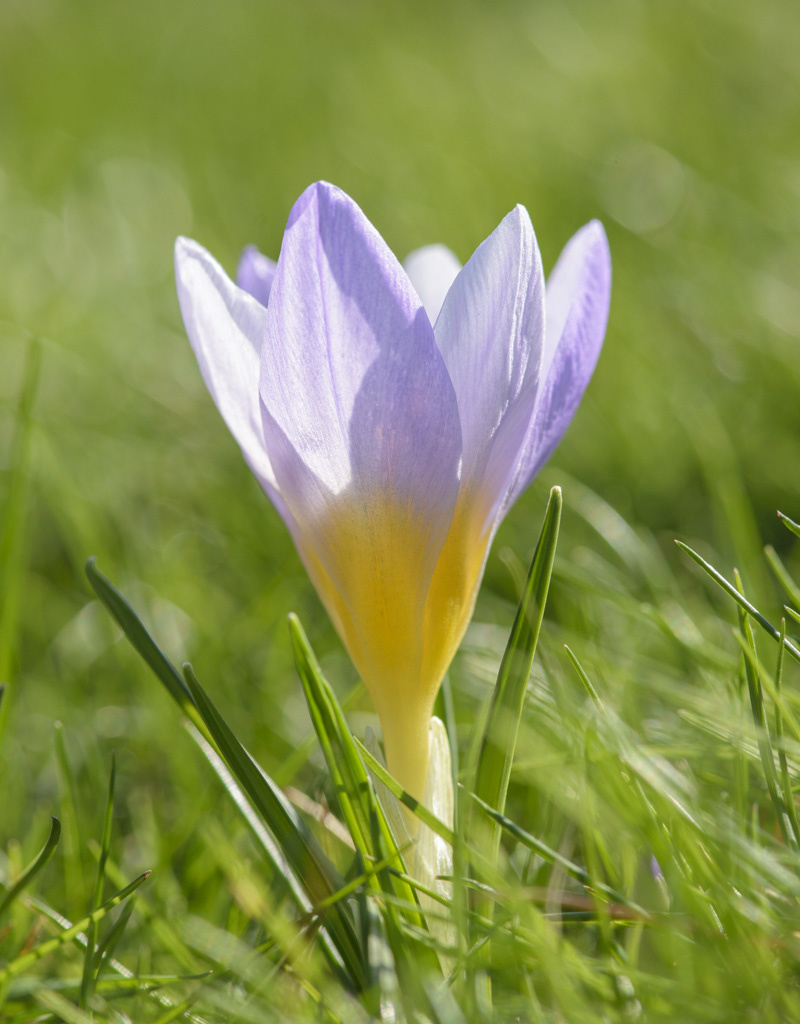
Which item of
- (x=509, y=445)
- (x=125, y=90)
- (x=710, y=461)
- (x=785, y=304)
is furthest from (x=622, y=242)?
(x=125, y=90)

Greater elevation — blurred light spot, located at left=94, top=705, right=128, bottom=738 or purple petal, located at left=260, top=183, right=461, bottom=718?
purple petal, located at left=260, top=183, right=461, bottom=718

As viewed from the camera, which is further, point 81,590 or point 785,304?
point 785,304

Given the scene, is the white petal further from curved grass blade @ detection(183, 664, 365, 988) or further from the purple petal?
curved grass blade @ detection(183, 664, 365, 988)

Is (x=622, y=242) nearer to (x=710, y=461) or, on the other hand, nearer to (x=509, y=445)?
(x=710, y=461)

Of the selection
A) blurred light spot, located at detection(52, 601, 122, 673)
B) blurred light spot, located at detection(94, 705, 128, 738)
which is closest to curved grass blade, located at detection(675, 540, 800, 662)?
blurred light spot, located at detection(94, 705, 128, 738)

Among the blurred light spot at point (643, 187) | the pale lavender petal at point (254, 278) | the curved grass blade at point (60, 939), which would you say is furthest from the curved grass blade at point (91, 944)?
the blurred light spot at point (643, 187)

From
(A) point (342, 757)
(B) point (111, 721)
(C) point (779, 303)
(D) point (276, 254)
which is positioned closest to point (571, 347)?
(A) point (342, 757)
